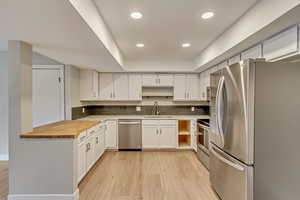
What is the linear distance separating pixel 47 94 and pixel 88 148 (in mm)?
1701

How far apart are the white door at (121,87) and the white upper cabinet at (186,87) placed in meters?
1.38

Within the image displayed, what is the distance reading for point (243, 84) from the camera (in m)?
1.76

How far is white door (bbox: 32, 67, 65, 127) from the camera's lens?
376 cm

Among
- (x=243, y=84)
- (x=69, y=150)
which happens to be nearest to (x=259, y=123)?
(x=243, y=84)

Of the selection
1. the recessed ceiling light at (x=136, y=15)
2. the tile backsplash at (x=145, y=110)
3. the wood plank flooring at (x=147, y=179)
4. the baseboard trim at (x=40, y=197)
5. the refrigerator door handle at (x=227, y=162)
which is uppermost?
the recessed ceiling light at (x=136, y=15)

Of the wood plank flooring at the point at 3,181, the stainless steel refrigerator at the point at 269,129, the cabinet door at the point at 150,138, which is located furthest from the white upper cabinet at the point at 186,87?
the wood plank flooring at the point at 3,181

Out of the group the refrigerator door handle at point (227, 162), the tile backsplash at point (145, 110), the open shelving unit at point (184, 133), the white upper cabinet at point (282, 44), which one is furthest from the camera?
the tile backsplash at point (145, 110)

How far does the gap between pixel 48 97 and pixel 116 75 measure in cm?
177

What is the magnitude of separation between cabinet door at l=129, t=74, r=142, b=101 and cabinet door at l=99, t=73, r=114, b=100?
531 millimetres

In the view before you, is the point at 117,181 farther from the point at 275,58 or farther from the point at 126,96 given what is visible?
the point at 275,58

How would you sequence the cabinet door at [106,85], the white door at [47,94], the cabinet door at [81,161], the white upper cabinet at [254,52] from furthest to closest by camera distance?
the cabinet door at [106,85] < the white door at [47,94] < the cabinet door at [81,161] < the white upper cabinet at [254,52]

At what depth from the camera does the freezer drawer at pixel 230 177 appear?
1730 mm

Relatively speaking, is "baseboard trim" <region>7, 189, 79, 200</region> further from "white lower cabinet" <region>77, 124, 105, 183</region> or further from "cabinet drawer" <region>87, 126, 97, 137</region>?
"cabinet drawer" <region>87, 126, 97, 137</region>

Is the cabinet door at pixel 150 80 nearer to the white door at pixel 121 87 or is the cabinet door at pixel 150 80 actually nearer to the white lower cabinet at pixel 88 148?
the white door at pixel 121 87
